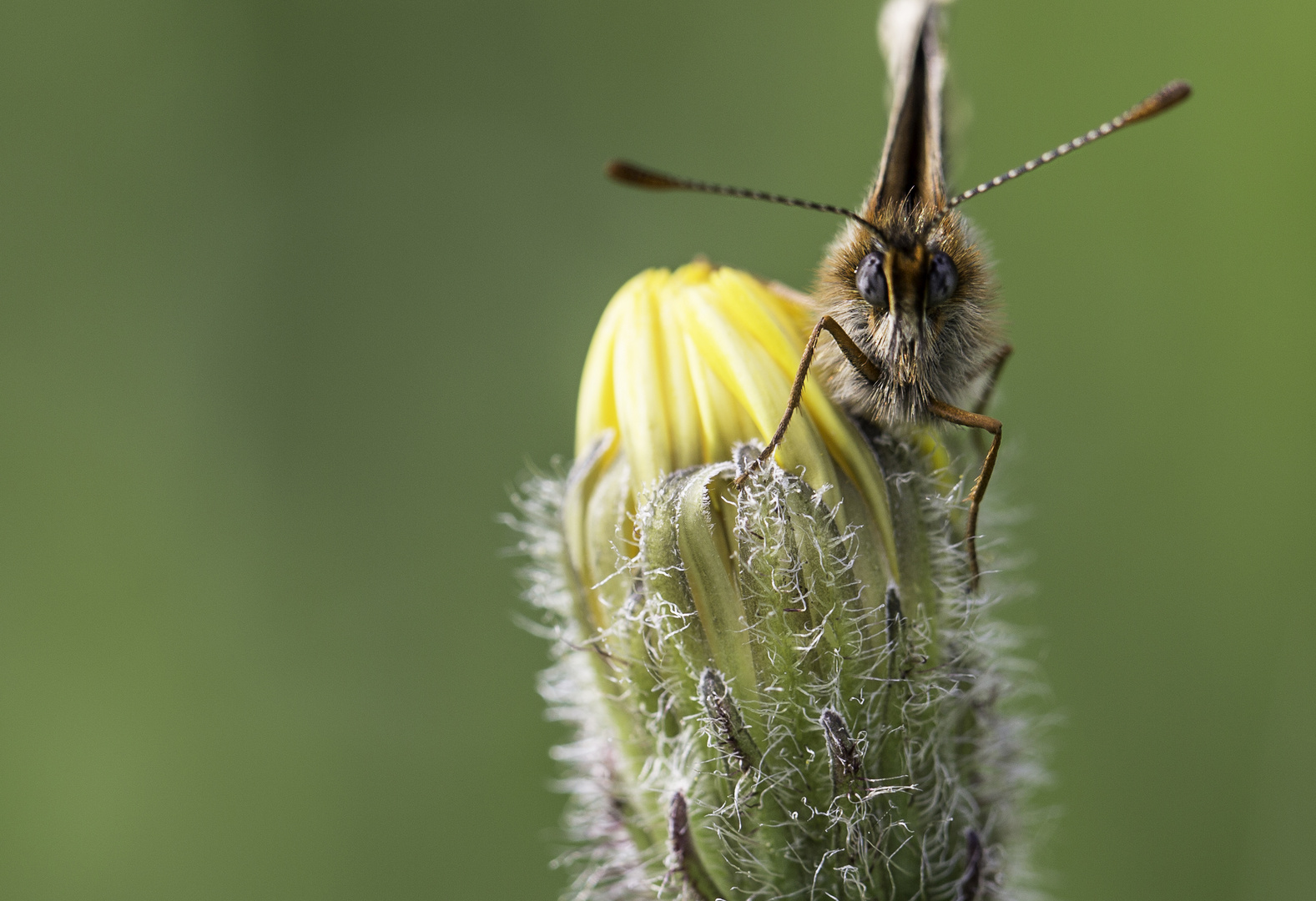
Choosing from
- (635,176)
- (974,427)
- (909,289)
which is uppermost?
(635,176)

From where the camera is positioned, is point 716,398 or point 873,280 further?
point 716,398

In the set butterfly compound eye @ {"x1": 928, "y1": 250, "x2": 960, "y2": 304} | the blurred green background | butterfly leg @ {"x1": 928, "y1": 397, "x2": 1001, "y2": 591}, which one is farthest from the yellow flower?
the blurred green background

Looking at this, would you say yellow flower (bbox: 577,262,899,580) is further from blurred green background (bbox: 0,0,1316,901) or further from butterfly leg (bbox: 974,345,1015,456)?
blurred green background (bbox: 0,0,1316,901)

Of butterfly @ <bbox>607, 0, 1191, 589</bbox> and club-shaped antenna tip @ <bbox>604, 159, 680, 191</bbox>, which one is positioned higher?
club-shaped antenna tip @ <bbox>604, 159, 680, 191</bbox>

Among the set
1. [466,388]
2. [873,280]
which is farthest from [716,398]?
[466,388]

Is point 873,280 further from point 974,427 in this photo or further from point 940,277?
point 974,427

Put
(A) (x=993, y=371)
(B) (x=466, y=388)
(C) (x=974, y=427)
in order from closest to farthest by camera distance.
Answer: (C) (x=974, y=427)
(A) (x=993, y=371)
(B) (x=466, y=388)

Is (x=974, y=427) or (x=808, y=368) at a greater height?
(x=808, y=368)

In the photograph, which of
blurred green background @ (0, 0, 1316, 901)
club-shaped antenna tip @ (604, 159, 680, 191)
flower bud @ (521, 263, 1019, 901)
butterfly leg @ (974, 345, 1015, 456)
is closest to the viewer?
club-shaped antenna tip @ (604, 159, 680, 191)
